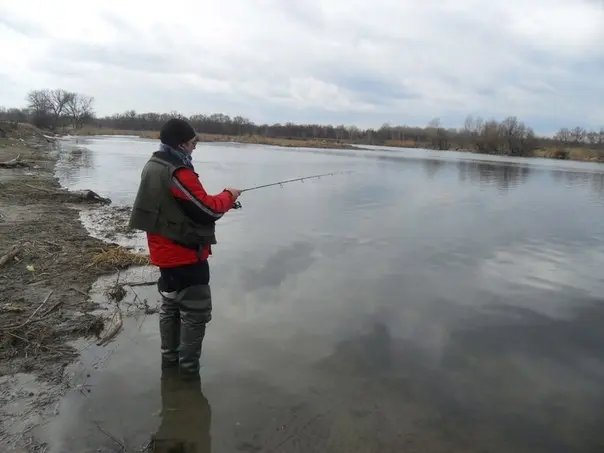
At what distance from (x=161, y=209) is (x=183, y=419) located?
5.77ft

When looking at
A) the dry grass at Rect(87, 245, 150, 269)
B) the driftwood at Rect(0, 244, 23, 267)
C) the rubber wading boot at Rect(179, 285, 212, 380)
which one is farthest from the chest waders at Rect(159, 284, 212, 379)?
the driftwood at Rect(0, 244, 23, 267)

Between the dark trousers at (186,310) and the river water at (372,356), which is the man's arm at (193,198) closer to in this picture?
the dark trousers at (186,310)

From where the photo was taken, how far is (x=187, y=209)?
13.4 ft

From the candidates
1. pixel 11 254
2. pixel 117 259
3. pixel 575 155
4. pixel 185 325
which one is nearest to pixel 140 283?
pixel 117 259

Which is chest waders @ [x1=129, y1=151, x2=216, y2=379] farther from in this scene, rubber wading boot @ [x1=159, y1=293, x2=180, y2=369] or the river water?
the river water

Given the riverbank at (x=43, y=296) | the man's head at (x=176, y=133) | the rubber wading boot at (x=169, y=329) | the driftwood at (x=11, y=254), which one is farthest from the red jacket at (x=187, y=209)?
the driftwood at (x=11, y=254)

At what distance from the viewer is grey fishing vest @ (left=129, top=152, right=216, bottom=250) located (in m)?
4.08

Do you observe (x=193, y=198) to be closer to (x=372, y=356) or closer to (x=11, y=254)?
(x=372, y=356)

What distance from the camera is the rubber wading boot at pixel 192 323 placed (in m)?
4.31

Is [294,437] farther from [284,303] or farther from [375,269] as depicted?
[375,269]

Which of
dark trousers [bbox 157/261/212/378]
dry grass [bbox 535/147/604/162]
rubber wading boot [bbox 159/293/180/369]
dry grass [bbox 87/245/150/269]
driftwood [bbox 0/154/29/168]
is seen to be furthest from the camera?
dry grass [bbox 535/147/604/162]

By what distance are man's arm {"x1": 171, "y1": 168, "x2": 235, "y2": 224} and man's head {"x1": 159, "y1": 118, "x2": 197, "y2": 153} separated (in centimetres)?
28

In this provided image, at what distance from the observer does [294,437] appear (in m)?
3.85

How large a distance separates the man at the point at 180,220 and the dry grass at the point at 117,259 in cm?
389
